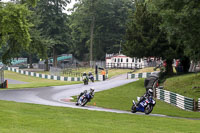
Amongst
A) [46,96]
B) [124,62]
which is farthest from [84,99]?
[124,62]

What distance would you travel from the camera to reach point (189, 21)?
22.1 m

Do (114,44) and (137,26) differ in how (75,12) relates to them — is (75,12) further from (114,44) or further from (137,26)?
(137,26)

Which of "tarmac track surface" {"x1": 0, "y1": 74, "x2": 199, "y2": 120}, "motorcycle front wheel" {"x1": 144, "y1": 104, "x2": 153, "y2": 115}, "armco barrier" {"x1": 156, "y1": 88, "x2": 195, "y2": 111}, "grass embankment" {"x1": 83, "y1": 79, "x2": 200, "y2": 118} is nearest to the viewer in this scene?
"motorcycle front wheel" {"x1": 144, "y1": 104, "x2": 153, "y2": 115}

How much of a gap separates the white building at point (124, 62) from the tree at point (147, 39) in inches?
1045

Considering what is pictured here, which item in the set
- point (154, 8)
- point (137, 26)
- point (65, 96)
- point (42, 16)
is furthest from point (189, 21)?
point (42, 16)

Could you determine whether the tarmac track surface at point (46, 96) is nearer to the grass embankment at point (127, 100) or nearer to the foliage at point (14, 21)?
the grass embankment at point (127, 100)

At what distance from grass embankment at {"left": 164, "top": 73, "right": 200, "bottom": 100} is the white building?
3210cm

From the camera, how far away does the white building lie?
68.3 metres

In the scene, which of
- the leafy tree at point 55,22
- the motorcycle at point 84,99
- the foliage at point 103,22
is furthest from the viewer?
the foliage at point 103,22

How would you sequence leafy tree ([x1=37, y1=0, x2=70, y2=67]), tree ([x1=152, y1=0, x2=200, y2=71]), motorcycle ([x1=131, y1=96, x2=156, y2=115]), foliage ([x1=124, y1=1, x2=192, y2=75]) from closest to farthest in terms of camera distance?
motorcycle ([x1=131, y1=96, x2=156, y2=115])
tree ([x1=152, y1=0, x2=200, y2=71])
foliage ([x1=124, y1=1, x2=192, y2=75])
leafy tree ([x1=37, y1=0, x2=70, y2=67])

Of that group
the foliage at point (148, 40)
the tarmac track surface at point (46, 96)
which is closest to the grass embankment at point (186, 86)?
the foliage at point (148, 40)

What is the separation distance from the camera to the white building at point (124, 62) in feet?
224

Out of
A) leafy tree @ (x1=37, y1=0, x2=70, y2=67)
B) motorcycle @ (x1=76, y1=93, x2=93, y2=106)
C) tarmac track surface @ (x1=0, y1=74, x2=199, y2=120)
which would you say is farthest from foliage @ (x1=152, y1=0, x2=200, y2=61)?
leafy tree @ (x1=37, y1=0, x2=70, y2=67)

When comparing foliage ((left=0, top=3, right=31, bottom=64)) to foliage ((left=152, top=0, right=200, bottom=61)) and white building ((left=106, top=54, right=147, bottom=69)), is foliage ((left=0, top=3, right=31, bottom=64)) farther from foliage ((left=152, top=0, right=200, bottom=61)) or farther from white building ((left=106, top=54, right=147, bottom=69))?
white building ((left=106, top=54, right=147, bottom=69))
